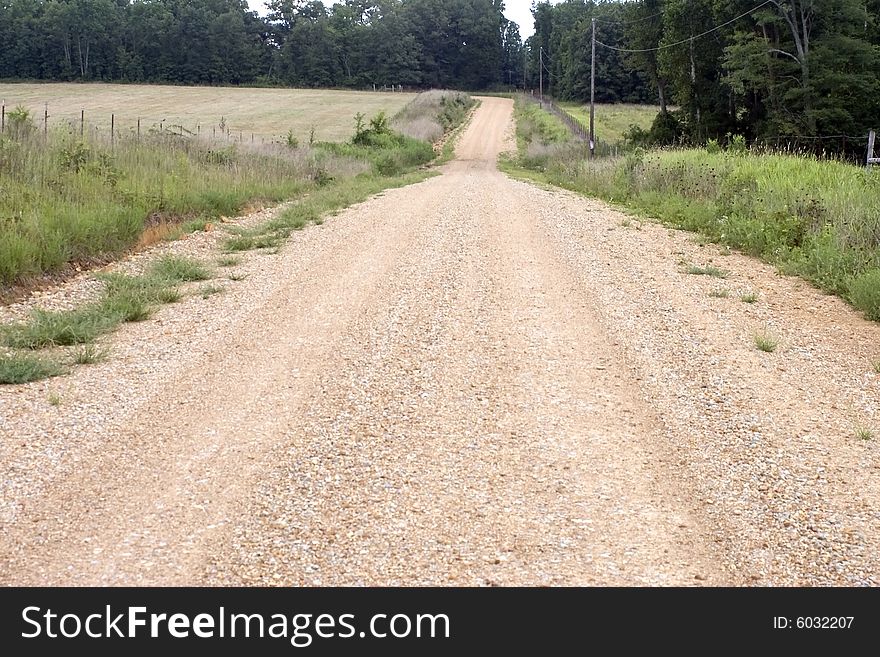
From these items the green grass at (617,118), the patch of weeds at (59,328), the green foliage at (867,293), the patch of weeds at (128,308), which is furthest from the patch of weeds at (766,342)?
the green grass at (617,118)

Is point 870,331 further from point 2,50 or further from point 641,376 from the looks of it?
point 2,50

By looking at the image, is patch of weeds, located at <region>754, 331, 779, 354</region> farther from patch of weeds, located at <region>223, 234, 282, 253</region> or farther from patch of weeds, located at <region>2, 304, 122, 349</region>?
patch of weeds, located at <region>223, 234, 282, 253</region>

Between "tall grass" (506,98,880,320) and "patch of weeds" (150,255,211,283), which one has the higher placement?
"tall grass" (506,98,880,320)

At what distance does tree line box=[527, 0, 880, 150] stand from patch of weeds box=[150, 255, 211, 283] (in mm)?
19917

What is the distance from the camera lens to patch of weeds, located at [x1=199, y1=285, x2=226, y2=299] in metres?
9.29

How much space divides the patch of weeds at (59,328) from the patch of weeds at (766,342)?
5.96 metres

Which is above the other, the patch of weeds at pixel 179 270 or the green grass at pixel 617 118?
the green grass at pixel 617 118

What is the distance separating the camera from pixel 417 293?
933 centimetres

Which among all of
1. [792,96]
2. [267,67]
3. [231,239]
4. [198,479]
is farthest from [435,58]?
[198,479]

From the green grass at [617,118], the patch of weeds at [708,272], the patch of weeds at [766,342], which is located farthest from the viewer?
the green grass at [617,118]

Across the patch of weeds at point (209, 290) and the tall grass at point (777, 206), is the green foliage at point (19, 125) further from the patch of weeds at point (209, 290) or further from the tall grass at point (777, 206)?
the tall grass at point (777, 206)

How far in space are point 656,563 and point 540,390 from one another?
8.18 ft

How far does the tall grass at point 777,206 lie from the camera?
10305 millimetres

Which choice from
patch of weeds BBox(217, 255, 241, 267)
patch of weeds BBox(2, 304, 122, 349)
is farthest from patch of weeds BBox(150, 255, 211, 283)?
patch of weeds BBox(2, 304, 122, 349)
